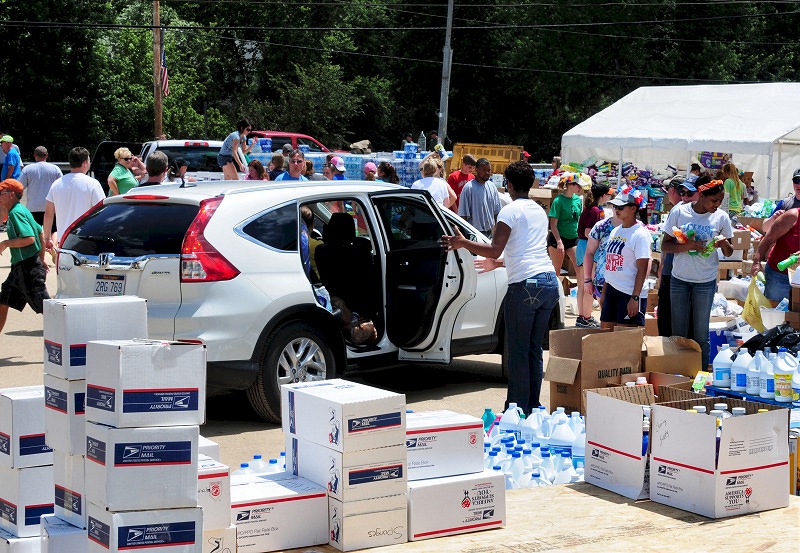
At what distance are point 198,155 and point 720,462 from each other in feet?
63.1

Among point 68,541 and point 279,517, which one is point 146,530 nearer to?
point 68,541

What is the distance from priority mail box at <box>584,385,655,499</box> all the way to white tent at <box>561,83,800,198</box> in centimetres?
1770

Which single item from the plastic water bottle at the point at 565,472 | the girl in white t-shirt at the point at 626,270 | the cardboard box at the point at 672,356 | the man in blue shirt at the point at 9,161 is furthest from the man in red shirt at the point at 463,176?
the plastic water bottle at the point at 565,472

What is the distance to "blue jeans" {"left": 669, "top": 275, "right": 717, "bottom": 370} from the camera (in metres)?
8.96

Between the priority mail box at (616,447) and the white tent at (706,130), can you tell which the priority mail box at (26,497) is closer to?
the priority mail box at (616,447)

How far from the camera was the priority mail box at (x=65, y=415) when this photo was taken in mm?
4227

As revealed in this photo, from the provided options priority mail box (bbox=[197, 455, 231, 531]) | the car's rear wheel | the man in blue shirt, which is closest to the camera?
priority mail box (bbox=[197, 455, 231, 531])

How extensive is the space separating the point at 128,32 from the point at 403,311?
36.0 metres

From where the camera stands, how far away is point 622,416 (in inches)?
221

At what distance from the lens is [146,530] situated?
13.1 ft

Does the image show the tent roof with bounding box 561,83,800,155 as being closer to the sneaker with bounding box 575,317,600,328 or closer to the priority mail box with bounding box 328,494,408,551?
the sneaker with bounding box 575,317,600,328

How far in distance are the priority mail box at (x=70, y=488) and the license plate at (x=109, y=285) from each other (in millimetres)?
3596

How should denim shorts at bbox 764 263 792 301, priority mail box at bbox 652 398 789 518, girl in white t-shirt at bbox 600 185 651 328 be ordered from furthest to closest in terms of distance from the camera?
1. denim shorts at bbox 764 263 792 301
2. girl in white t-shirt at bbox 600 185 651 328
3. priority mail box at bbox 652 398 789 518

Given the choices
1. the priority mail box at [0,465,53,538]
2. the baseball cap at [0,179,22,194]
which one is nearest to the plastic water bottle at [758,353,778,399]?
the priority mail box at [0,465,53,538]
